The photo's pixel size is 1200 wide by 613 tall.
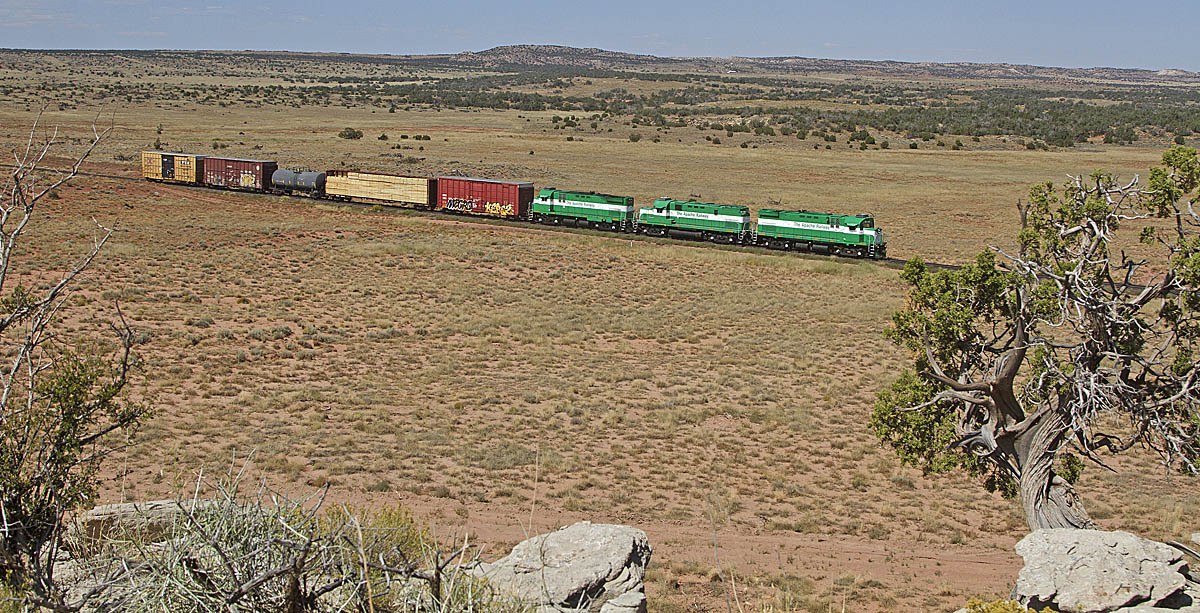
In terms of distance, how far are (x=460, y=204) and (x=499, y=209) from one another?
2.98 m

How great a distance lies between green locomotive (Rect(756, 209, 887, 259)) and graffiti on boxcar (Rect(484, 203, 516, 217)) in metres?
15.6

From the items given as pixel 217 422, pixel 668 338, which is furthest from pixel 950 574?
pixel 668 338

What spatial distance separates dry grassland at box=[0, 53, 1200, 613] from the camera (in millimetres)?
19062

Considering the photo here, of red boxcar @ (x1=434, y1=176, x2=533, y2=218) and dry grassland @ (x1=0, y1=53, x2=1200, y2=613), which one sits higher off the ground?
red boxcar @ (x1=434, y1=176, x2=533, y2=218)

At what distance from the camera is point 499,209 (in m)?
61.1

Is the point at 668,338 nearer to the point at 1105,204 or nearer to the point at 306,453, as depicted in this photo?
the point at 306,453

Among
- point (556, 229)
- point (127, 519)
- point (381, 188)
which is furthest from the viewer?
point (381, 188)

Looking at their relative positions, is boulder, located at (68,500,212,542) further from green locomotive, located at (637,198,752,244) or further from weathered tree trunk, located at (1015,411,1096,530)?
green locomotive, located at (637,198,752,244)

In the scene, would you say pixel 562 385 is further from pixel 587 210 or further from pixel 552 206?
pixel 552 206

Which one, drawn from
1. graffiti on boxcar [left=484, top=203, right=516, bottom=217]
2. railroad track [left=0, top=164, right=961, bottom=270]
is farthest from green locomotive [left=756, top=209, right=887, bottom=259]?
graffiti on boxcar [left=484, top=203, right=516, bottom=217]

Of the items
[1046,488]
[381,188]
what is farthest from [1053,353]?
[381,188]

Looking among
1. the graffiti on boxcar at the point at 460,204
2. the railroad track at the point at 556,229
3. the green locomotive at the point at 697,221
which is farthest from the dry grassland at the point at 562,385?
the graffiti on boxcar at the point at 460,204

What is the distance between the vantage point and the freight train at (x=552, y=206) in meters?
52.5

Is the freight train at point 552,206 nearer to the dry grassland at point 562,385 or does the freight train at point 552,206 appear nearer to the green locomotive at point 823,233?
the green locomotive at point 823,233
